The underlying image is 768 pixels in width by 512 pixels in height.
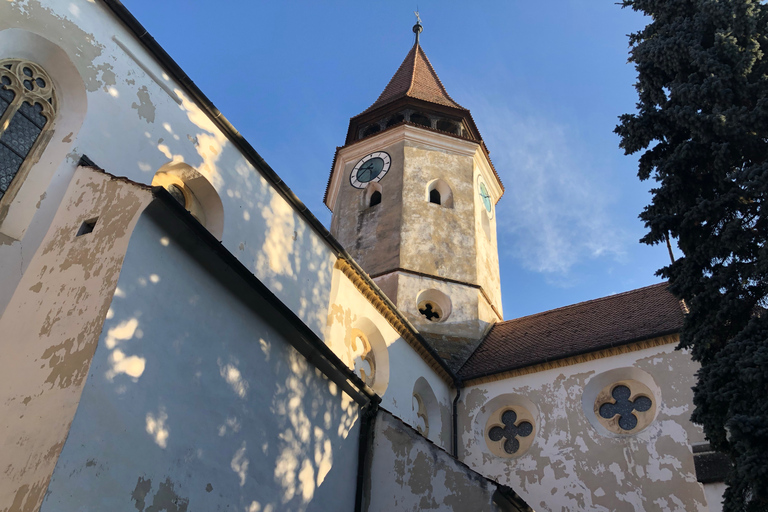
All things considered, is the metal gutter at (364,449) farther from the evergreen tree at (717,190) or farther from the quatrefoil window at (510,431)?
the quatrefoil window at (510,431)

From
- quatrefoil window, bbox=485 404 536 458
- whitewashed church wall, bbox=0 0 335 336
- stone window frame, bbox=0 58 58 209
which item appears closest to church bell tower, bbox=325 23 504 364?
quatrefoil window, bbox=485 404 536 458

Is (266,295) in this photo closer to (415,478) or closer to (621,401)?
(415,478)

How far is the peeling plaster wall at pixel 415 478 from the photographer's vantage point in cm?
711

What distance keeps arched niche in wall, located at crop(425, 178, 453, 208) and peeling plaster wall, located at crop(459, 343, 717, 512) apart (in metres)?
6.56

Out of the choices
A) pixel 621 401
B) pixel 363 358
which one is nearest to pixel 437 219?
pixel 363 358

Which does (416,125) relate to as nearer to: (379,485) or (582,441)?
(582,441)

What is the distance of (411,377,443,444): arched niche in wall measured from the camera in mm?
13234

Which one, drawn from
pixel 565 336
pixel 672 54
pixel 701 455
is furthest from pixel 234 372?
pixel 565 336

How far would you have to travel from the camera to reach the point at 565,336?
14547 mm

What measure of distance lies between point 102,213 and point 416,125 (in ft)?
48.8

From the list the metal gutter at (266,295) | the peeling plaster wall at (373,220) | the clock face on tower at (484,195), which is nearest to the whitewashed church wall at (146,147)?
the metal gutter at (266,295)

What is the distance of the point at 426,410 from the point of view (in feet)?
44.9

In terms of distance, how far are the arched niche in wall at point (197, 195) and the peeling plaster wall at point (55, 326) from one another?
2731 millimetres

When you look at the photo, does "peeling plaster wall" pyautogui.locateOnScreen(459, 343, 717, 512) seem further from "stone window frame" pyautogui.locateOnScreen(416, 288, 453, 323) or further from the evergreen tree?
the evergreen tree
